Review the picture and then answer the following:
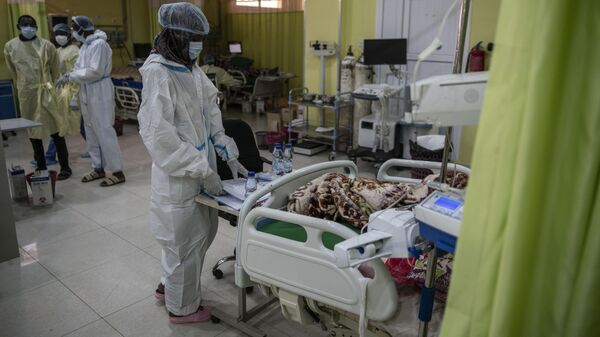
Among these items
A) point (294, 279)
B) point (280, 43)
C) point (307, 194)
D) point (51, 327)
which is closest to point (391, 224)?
point (294, 279)

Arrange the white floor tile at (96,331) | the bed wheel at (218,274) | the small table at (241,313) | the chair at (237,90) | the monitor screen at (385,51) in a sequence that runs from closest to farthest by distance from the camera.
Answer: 1. the small table at (241,313)
2. the white floor tile at (96,331)
3. the bed wheel at (218,274)
4. the monitor screen at (385,51)
5. the chair at (237,90)

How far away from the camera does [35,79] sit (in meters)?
4.61

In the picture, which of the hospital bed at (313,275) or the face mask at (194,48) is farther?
the face mask at (194,48)

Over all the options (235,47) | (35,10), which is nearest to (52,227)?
(35,10)

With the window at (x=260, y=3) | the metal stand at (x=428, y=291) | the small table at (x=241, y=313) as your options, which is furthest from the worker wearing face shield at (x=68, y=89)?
the window at (x=260, y=3)

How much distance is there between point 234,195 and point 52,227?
2.16 metres

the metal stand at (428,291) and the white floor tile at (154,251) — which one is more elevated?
the metal stand at (428,291)

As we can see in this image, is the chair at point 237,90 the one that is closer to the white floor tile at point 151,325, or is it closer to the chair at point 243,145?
the chair at point 243,145

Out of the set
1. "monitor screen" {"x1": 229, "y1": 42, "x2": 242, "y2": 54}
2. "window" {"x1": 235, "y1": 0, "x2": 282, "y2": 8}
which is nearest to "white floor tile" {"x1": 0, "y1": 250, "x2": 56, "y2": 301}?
"monitor screen" {"x1": 229, "y1": 42, "x2": 242, "y2": 54}

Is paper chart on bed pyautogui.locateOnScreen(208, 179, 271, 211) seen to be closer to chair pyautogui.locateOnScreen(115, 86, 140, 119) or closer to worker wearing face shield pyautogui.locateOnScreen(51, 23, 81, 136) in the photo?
worker wearing face shield pyautogui.locateOnScreen(51, 23, 81, 136)

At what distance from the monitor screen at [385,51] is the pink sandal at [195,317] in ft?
11.8

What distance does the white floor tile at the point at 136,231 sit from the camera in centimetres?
346

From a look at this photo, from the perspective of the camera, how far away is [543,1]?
77 cm

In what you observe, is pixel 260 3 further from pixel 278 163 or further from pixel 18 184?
pixel 278 163
